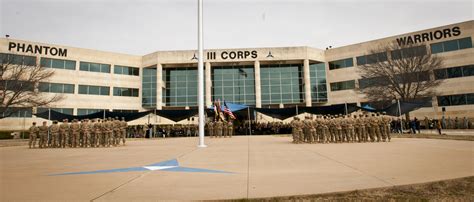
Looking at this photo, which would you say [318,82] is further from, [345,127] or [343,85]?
[345,127]

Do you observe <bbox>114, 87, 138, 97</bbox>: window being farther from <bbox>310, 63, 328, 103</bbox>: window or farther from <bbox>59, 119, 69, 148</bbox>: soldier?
<bbox>59, 119, 69, 148</bbox>: soldier

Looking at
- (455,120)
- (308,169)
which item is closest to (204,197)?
(308,169)

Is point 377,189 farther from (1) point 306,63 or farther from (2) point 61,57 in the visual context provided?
(2) point 61,57

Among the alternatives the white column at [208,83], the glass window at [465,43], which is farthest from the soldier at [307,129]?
the glass window at [465,43]

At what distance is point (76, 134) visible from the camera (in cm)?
1828

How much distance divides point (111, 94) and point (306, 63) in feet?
107

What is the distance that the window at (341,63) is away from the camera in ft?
157

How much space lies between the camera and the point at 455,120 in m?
35.5

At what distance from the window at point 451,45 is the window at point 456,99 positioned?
6455 mm

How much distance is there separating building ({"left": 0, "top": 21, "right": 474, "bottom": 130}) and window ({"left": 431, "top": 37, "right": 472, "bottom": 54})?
3.56m

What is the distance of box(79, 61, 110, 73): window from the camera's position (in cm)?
4631

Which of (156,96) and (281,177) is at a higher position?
(156,96)

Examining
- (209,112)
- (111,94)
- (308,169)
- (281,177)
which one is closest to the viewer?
(281,177)

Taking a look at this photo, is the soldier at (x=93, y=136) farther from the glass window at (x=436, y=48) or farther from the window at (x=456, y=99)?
the glass window at (x=436, y=48)
